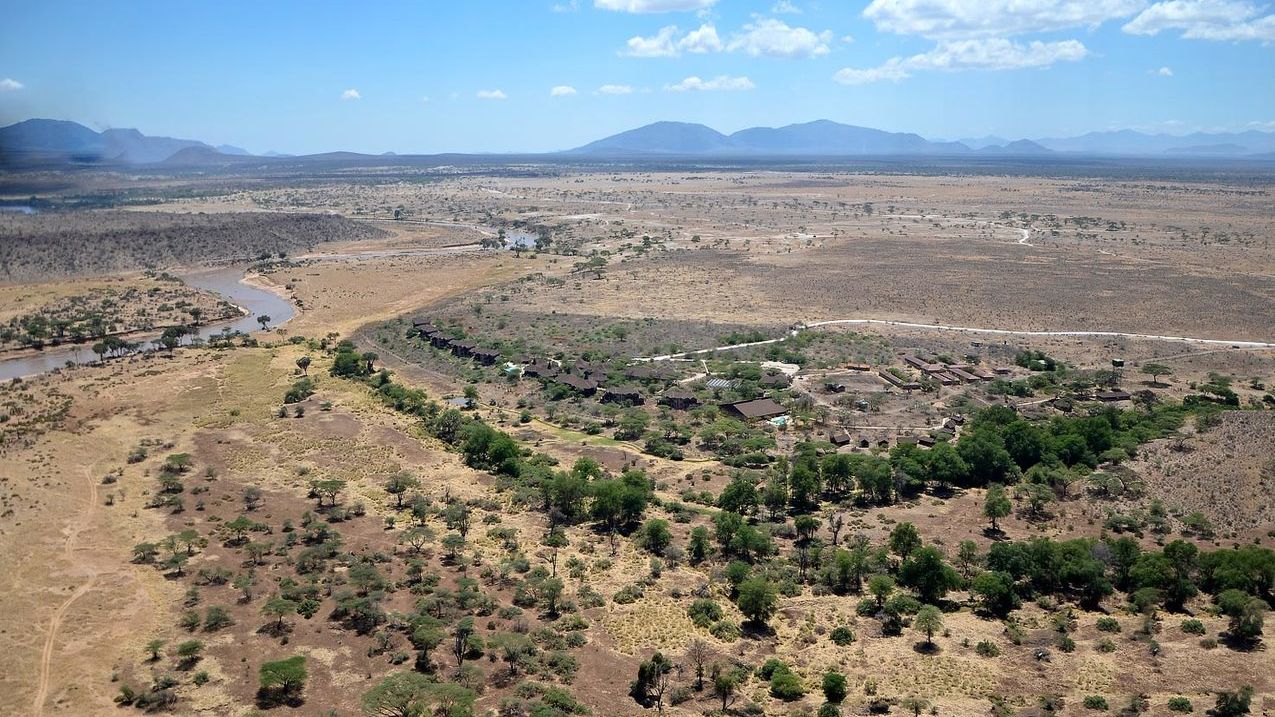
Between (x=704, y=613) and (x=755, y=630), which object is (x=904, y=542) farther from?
(x=704, y=613)

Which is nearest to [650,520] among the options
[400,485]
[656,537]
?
[656,537]

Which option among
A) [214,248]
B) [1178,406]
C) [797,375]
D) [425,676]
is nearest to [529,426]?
[797,375]

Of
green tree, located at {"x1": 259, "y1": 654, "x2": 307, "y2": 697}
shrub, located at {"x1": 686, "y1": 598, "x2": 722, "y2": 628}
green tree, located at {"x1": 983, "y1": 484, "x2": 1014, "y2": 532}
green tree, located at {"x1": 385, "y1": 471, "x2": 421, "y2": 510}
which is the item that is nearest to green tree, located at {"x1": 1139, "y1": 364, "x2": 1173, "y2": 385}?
green tree, located at {"x1": 983, "y1": 484, "x2": 1014, "y2": 532}

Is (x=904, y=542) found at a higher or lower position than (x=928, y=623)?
higher

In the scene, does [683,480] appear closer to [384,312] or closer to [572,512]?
[572,512]

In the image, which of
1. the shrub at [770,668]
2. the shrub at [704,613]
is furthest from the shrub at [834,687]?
the shrub at [704,613]
